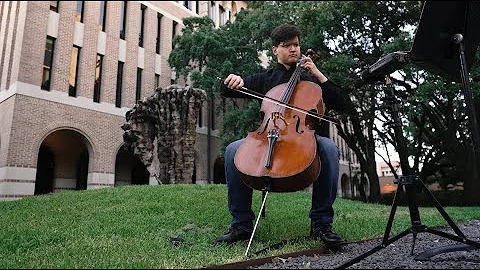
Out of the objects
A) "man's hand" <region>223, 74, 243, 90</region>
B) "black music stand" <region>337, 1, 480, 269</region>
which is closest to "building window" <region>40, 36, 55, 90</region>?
"man's hand" <region>223, 74, 243, 90</region>

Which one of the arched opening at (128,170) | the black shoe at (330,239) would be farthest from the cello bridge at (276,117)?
the arched opening at (128,170)

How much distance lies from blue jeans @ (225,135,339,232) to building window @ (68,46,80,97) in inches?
405

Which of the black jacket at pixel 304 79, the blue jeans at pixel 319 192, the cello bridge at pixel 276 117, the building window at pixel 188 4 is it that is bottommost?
the blue jeans at pixel 319 192

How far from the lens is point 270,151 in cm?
206

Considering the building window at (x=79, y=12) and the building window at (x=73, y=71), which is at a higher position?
the building window at (x=79, y=12)

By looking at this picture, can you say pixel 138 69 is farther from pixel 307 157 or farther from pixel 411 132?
pixel 307 157

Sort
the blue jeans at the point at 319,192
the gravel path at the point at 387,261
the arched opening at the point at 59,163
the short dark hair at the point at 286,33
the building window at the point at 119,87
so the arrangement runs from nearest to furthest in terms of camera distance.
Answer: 1. the gravel path at the point at 387,261
2. the blue jeans at the point at 319,192
3. the short dark hair at the point at 286,33
4. the arched opening at the point at 59,163
5. the building window at the point at 119,87

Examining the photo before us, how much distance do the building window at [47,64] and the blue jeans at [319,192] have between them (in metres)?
9.94

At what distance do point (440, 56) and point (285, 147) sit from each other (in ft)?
3.03

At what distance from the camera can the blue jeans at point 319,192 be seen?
2.29 metres

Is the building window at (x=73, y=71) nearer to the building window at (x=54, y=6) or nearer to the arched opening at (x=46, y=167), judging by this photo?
the building window at (x=54, y=6)

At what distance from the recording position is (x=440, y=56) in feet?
6.00

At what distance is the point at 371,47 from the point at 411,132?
16.4 feet

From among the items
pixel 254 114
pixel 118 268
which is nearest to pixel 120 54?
pixel 254 114
